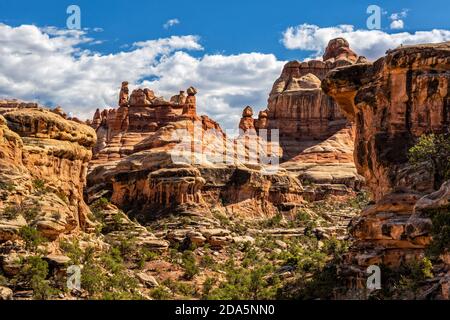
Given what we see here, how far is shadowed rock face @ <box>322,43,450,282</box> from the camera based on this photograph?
48344mm

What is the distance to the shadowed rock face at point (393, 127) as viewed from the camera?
48344mm

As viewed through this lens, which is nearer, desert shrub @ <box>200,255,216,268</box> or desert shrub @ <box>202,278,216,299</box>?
desert shrub @ <box>202,278,216,299</box>

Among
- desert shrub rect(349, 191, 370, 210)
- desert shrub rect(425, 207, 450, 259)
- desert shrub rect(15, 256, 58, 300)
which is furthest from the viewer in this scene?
desert shrub rect(349, 191, 370, 210)

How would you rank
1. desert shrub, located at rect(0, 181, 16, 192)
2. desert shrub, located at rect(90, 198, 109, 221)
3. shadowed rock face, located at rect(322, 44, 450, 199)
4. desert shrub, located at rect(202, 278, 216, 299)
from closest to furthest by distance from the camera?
shadowed rock face, located at rect(322, 44, 450, 199) < desert shrub, located at rect(0, 181, 16, 192) < desert shrub, located at rect(202, 278, 216, 299) < desert shrub, located at rect(90, 198, 109, 221)

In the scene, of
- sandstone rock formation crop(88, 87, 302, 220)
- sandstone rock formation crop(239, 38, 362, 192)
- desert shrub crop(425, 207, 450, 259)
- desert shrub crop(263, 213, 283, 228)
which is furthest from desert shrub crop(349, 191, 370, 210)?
desert shrub crop(425, 207, 450, 259)

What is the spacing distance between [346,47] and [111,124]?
5170 cm

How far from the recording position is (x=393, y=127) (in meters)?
54.9

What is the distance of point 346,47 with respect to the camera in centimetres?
14538

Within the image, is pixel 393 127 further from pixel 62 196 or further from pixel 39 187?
pixel 39 187

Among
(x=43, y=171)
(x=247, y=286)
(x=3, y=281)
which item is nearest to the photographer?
(x=3, y=281)

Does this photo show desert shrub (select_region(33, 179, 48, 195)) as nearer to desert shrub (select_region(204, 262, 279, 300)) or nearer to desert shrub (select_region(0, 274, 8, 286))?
desert shrub (select_region(0, 274, 8, 286))

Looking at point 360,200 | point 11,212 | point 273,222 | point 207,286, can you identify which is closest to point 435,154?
point 207,286

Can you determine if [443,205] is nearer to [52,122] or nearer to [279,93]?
[52,122]

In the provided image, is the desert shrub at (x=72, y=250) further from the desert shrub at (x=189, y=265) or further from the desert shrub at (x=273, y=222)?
the desert shrub at (x=273, y=222)
